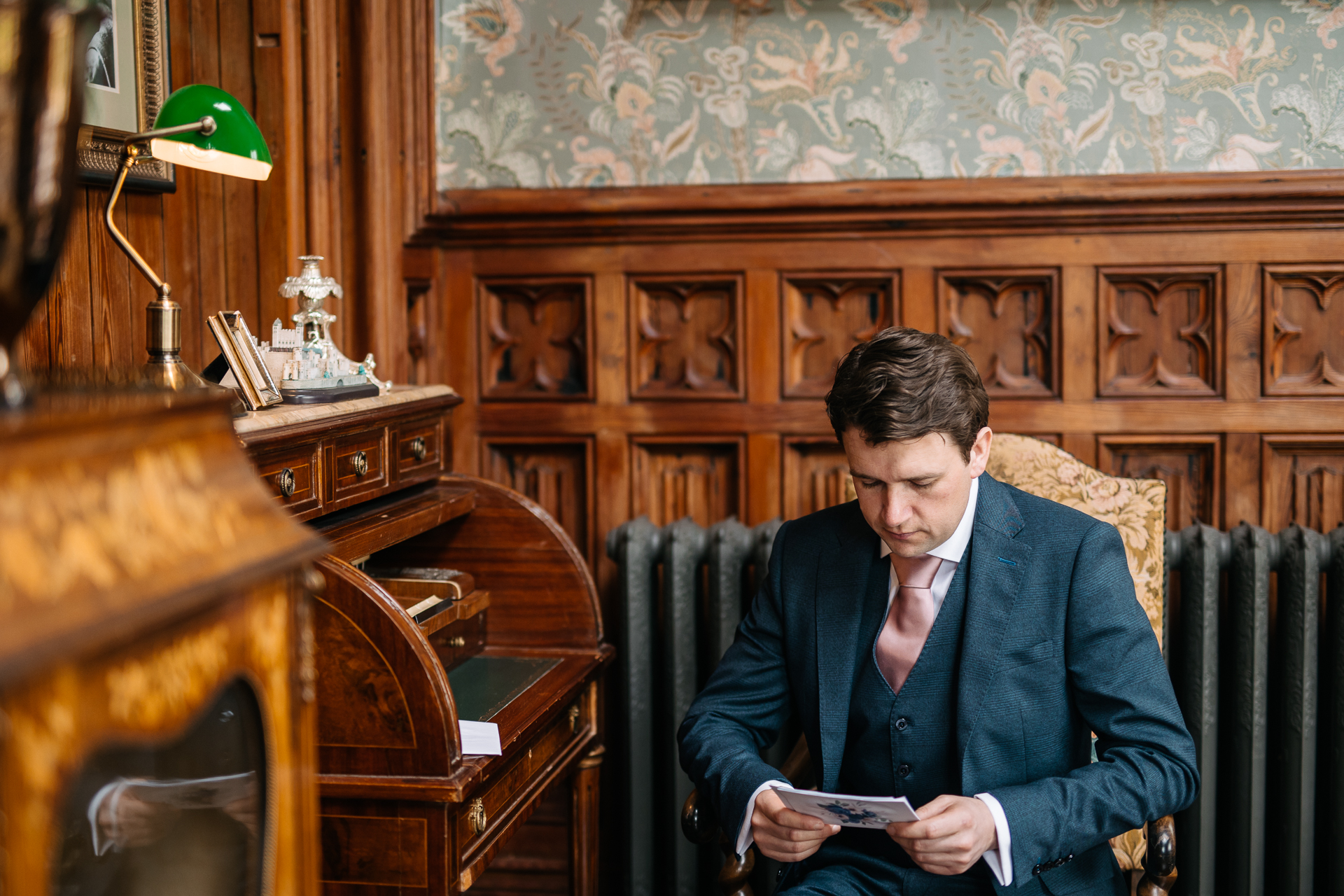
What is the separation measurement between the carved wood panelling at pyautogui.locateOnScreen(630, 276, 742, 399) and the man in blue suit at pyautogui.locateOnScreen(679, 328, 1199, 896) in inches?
39.3

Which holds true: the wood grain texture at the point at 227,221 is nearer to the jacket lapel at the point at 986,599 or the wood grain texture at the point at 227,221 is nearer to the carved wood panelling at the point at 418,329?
the carved wood panelling at the point at 418,329

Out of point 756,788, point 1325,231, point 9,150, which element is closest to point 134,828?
point 9,150

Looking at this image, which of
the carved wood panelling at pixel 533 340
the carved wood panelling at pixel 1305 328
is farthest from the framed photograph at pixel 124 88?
the carved wood panelling at pixel 1305 328

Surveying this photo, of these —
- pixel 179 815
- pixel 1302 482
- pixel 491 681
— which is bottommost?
pixel 491 681

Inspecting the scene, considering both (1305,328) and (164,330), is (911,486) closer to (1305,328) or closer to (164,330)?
→ (164,330)

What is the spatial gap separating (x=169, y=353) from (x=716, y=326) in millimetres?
1469

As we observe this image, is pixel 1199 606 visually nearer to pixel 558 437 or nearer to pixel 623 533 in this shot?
pixel 623 533

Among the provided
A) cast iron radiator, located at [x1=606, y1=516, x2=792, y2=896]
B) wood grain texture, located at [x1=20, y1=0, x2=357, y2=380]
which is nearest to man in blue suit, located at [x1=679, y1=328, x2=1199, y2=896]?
cast iron radiator, located at [x1=606, y1=516, x2=792, y2=896]

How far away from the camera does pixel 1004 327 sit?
2.59m

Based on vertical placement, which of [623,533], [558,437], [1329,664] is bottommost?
[1329,664]

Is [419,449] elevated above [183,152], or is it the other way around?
[183,152]

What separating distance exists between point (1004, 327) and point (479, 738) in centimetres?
161

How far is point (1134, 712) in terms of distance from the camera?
5.15ft

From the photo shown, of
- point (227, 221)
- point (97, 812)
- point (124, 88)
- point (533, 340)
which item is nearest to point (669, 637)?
point (533, 340)
